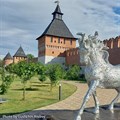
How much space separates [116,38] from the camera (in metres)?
19.8

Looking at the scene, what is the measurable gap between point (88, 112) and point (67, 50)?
96.8 ft

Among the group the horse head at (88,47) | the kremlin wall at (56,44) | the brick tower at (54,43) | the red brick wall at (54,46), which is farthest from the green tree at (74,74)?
the horse head at (88,47)

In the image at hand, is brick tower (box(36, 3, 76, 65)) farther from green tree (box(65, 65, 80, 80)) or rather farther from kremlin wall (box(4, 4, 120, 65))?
green tree (box(65, 65, 80, 80))

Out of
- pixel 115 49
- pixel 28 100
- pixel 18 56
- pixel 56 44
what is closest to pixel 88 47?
pixel 28 100

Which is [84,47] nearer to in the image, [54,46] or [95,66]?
[95,66]

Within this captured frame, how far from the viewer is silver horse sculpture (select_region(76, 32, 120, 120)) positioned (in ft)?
9.01

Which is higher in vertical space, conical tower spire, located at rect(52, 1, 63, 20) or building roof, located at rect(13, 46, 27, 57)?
conical tower spire, located at rect(52, 1, 63, 20)

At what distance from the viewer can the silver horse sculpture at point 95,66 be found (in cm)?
275

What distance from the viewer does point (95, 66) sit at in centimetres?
285

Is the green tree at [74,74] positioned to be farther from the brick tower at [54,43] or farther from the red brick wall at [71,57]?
the brick tower at [54,43]

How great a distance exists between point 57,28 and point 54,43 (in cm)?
278

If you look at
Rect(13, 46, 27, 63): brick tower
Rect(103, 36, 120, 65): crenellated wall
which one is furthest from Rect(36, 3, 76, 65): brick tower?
Rect(13, 46, 27, 63): brick tower

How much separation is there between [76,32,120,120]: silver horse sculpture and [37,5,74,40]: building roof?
29.2 m

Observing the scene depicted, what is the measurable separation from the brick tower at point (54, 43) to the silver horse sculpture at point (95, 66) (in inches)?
1125
